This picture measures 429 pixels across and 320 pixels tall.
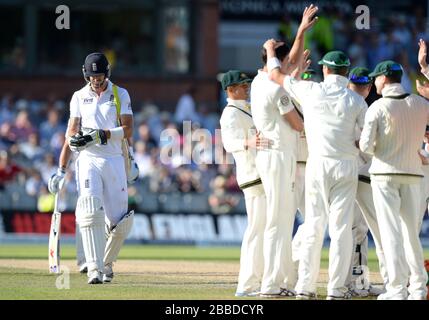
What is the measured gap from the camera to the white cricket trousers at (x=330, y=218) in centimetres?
1134

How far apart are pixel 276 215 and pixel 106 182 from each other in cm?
233

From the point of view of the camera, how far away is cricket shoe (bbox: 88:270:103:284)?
504 inches

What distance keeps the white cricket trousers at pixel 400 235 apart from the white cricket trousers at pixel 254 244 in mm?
1169

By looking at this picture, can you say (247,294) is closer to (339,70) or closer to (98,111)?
(339,70)

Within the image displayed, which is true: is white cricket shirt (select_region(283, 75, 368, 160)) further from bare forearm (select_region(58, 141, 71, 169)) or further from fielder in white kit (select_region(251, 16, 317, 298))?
bare forearm (select_region(58, 141, 71, 169))

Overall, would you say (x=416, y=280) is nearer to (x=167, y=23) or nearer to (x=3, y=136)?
(x=3, y=136)

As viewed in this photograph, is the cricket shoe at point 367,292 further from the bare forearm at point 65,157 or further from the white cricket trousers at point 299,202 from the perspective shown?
the bare forearm at point 65,157

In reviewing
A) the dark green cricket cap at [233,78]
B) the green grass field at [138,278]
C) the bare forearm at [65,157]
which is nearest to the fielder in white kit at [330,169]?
the dark green cricket cap at [233,78]

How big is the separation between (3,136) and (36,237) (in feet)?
10.3

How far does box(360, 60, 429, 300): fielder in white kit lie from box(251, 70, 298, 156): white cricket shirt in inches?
30.7

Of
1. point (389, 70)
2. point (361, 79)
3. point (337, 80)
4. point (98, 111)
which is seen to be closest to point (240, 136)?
point (337, 80)

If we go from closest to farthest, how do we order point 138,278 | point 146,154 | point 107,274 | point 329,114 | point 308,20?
1. point 329,114
2. point 308,20
3. point 107,274
4. point 138,278
5. point 146,154

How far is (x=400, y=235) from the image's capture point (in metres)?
11.2
